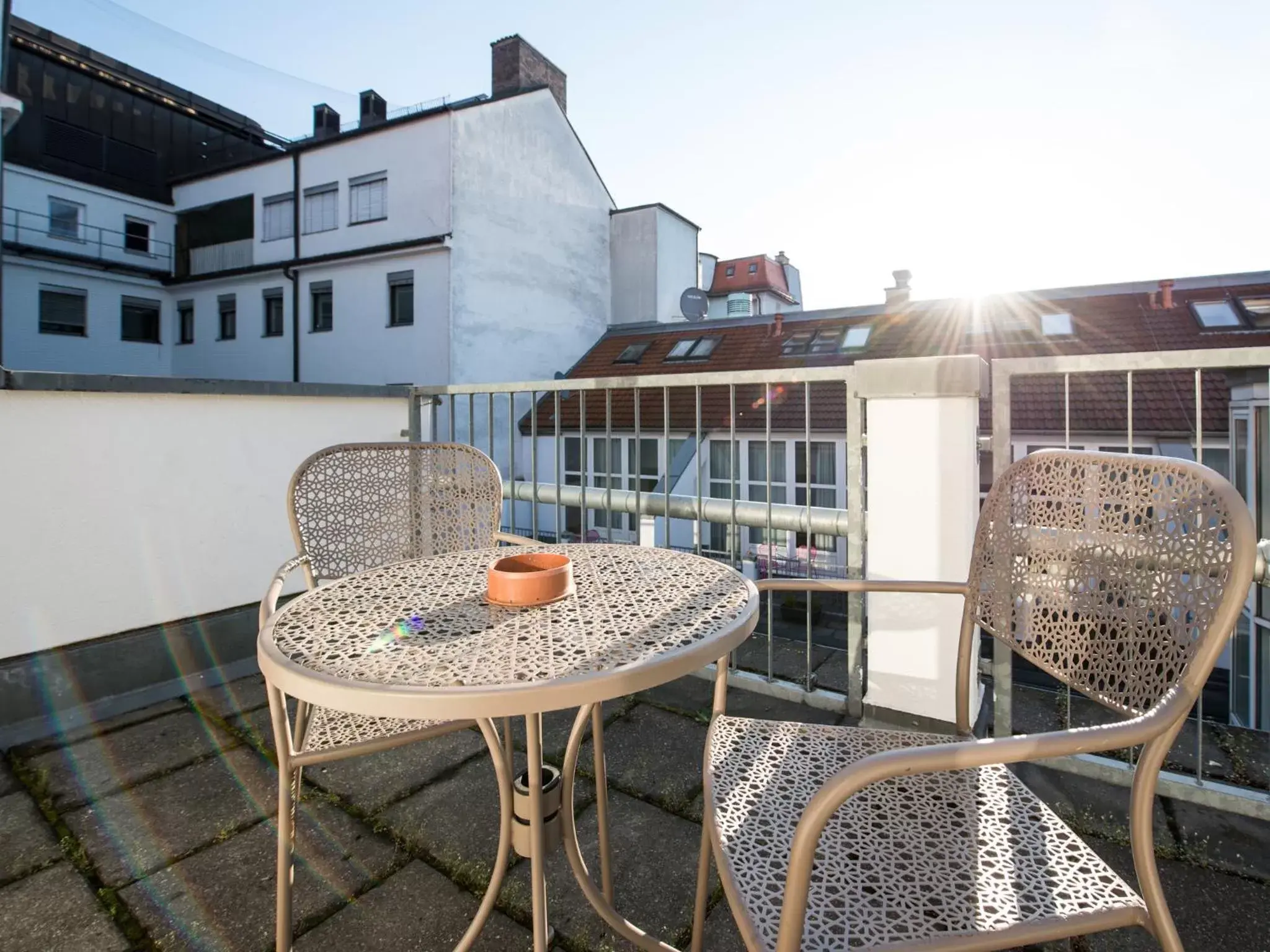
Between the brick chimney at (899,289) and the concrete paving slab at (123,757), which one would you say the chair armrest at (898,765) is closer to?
the concrete paving slab at (123,757)

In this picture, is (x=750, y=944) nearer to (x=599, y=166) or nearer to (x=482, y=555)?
(x=482, y=555)

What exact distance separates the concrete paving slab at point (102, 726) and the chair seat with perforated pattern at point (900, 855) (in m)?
2.36

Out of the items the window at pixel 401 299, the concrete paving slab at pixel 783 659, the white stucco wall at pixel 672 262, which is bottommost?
the concrete paving slab at pixel 783 659


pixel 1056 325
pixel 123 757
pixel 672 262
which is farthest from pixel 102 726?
pixel 672 262

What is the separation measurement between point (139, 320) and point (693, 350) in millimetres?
16461

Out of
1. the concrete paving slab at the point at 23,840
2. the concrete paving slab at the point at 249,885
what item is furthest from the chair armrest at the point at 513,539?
the concrete paving slab at the point at 23,840

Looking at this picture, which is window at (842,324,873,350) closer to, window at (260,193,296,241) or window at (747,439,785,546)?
window at (747,439,785,546)

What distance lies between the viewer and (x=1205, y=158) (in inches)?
314

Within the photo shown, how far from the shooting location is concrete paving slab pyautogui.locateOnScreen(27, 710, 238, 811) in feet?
6.50

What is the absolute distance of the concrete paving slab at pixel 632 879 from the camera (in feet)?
4.61

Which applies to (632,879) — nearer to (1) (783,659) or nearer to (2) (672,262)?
(1) (783,659)

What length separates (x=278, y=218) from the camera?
17844mm

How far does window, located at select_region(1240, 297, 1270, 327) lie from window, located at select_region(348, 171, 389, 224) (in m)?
18.2

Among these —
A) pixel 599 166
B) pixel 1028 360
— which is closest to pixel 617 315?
pixel 599 166
